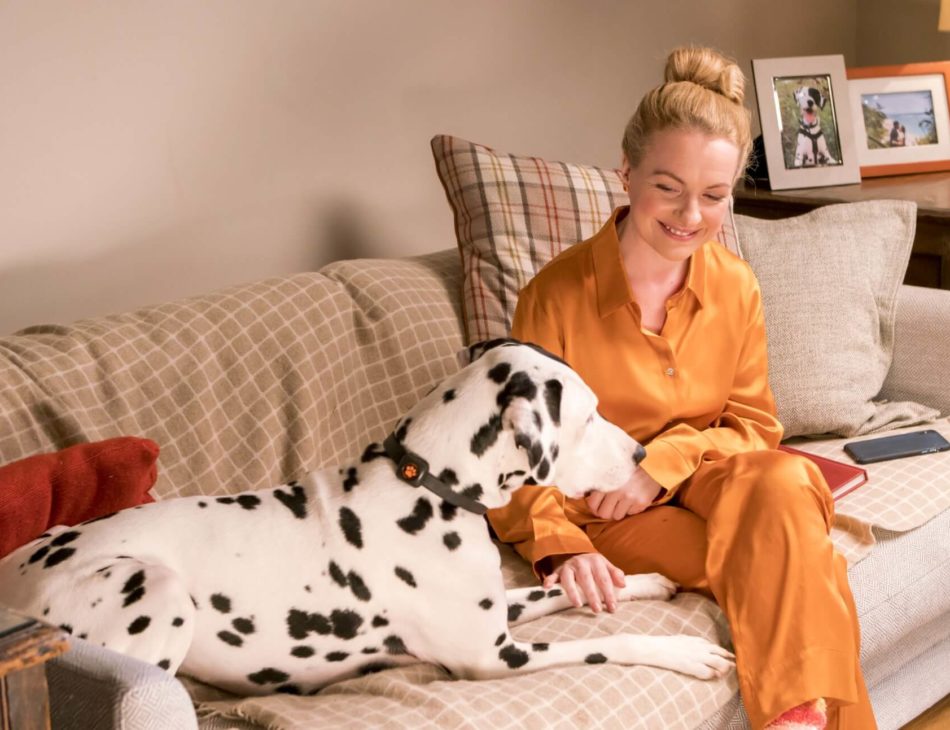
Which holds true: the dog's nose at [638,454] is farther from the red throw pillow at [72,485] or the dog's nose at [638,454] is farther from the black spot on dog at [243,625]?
the red throw pillow at [72,485]

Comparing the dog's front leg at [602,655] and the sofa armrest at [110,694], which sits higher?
the sofa armrest at [110,694]

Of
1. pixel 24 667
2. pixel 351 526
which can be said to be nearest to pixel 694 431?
pixel 351 526

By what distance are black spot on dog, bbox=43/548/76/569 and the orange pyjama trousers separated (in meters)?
1.05

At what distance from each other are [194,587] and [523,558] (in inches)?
32.0

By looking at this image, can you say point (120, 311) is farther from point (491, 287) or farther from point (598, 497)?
point (598, 497)

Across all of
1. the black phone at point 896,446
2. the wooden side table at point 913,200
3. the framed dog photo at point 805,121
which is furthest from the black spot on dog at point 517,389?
the framed dog photo at point 805,121

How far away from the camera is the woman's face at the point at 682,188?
227 centimetres

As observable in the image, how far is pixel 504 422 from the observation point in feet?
6.04

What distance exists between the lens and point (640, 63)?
4.13 meters

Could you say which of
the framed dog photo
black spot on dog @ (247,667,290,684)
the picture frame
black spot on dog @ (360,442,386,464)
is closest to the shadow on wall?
black spot on dog @ (360,442,386,464)

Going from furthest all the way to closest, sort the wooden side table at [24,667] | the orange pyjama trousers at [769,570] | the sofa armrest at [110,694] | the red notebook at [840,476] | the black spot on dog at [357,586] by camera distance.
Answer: the red notebook at [840,476]
the orange pyjama trousers at [769,570]
the black spot on dog at [357,586]
the sofa armrest at [110,694]
the wooden side table at [24,667]

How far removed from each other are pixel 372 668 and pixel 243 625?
25cm

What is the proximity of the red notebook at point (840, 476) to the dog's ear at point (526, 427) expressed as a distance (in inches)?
36.5

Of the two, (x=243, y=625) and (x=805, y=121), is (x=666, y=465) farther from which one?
(x=805, y=121)
